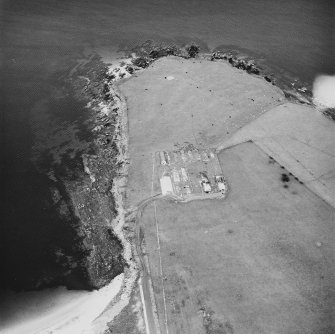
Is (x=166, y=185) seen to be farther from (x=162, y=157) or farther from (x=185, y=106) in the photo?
(x=185, y=106)

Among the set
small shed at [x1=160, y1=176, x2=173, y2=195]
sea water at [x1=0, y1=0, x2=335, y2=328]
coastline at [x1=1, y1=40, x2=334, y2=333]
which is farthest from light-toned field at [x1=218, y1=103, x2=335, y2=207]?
sea water at [x1=0, y1=0, x2=335, y2=328]

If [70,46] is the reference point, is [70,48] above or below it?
below

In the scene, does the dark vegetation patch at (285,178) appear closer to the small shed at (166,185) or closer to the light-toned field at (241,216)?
the light-toned field at (241,216)

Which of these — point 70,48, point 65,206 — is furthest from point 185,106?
point 70,48

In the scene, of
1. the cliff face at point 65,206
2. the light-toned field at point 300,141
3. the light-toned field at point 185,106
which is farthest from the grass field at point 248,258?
the light-toned field at point 185,106

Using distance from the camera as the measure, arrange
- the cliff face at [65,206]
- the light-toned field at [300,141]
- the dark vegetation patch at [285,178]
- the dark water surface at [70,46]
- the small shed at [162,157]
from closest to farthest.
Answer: the cliff face at [65,206]
the dark vegetation patch at [285,178]
the light-toned field at [300,141]
the dark water surface at [70,46]
the small shed at [162,157]

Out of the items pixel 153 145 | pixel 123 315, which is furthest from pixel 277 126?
pixel 123 315

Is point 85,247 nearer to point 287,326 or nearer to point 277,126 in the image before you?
point 287,326

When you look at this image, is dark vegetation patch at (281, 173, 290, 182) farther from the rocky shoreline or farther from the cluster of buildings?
the rocky shoreline
